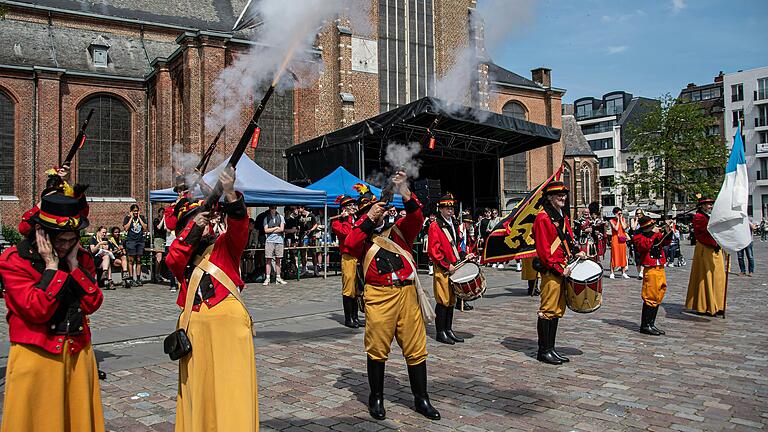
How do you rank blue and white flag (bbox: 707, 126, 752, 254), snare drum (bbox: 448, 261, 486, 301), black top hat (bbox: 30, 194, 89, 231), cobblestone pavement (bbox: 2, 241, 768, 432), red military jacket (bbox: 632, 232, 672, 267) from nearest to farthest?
black top hat (bbox: 30, 194, 89, 231) < cobblestone pavement (bbox: 2, 241, 768, 432) < snare drum (bbox: 448, 261, 486, 301) < red military jacket (bbox: 632, 232, 672, 267) < blue and white flag (bbox: 707, 126, 752, 254)

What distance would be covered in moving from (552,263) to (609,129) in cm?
8363

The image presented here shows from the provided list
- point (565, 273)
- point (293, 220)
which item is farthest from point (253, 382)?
point (293, 220)

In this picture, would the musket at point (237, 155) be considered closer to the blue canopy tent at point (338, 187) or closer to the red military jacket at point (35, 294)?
the red military jacket at point (35, 294)

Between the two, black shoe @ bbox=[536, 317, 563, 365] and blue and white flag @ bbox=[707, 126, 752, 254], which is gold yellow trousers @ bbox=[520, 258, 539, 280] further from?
A: black shoe @ bbox=[536, 317, 563, 365]

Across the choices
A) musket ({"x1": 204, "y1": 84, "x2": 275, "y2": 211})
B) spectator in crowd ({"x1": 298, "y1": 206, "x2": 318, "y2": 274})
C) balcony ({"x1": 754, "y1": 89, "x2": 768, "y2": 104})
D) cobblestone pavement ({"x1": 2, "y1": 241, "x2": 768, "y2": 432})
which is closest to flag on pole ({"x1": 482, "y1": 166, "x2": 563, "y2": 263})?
cobblestone pavement ({"x1": 2, "y1": 241, "x2": 768, "y2": 432})

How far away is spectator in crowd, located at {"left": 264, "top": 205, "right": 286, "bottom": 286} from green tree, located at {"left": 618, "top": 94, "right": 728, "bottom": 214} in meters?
27.3

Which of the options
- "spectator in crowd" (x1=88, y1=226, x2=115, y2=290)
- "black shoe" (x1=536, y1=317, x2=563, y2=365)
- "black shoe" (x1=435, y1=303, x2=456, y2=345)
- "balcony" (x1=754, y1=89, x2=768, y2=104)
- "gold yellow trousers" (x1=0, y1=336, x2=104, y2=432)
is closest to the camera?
"gold yellow trousers" (x1=0, y1=336, x2=104, y2=432)

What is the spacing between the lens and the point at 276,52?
7316 millimetres

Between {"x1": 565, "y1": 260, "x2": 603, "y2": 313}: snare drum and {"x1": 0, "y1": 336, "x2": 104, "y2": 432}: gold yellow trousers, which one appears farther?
{"x1": 565, "y1": 260, "x2": 603, "y2": 313}: snare drum

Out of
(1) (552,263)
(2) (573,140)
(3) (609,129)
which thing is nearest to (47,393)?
(1) (552,263)

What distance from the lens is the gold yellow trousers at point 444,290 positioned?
830cm

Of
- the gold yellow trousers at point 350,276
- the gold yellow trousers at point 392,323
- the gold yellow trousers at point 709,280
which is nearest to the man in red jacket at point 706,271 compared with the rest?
the gold yellow trousers at point 709,280

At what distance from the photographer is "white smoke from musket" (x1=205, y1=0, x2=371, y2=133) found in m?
5.33

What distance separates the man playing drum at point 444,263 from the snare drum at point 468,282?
0.24 metres
